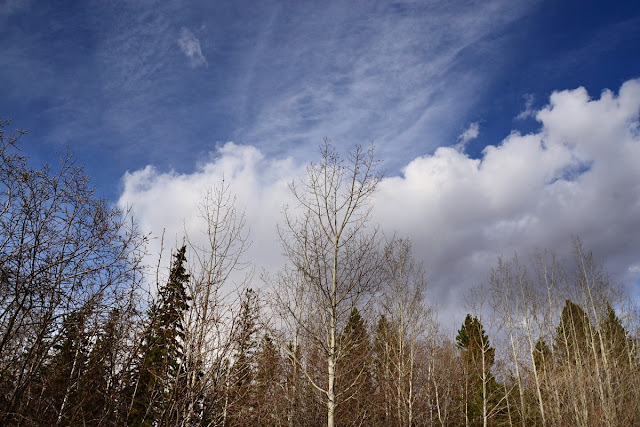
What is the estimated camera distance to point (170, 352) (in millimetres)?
9203

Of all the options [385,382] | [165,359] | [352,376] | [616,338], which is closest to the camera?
[165,359]

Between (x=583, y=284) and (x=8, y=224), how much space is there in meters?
31.5

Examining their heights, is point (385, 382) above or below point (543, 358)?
below

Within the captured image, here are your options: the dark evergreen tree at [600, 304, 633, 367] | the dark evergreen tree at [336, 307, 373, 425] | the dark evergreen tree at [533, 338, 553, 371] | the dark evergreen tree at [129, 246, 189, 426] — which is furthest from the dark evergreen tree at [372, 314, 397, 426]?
the dark evergreen tree at [600, 304, 633, 367]

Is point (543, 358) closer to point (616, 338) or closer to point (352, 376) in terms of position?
point (616, 338)

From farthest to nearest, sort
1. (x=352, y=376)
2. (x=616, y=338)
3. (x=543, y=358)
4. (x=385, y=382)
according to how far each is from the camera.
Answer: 1. (x=616, y=338)
2. (x=543, y=358)
3. (x=385, y=382)
4. (x=352, y=376)

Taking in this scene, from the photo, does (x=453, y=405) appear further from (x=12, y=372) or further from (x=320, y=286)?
(x=12, y=372)

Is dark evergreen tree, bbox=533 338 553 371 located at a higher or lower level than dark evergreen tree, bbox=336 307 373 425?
higher

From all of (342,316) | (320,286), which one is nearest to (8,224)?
(320,286)

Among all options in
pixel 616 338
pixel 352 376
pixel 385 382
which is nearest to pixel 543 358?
pixel 616 338

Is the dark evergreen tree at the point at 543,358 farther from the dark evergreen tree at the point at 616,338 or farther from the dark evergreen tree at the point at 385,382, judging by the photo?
the dark evergreen tree at the point at 385,382

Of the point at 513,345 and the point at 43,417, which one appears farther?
the point at 513,345

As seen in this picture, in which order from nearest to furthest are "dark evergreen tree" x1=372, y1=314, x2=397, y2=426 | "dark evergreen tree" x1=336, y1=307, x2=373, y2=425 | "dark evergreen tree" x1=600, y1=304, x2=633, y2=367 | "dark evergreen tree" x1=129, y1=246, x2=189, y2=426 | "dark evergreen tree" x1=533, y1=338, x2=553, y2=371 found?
"dark evergreen tree" x1=129, y1=246, x2=189, y2=426, "dark evergreen tree" x1=336, y1=307, x2=373, y2=425, "dark evergreen tree" x1=372, y1=314, x2=397, y2=426, "dark evergreen tree" x1=533, y1=338, x2=553, y2=371, "dark evergreen tree" x1=600, y1=304, x2=633, y2=367

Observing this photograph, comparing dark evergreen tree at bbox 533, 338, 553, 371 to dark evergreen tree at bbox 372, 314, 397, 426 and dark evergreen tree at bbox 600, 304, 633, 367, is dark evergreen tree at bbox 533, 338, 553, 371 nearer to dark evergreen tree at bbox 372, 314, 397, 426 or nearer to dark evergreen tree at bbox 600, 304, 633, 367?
dark evergreen tree at bbox 600, 304, 633, 367
